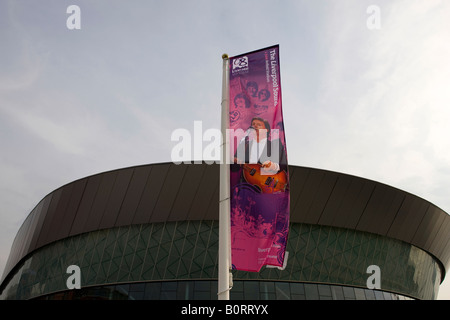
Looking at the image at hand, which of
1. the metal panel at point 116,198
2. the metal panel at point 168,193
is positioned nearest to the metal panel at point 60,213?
the metal panel at point 116,198

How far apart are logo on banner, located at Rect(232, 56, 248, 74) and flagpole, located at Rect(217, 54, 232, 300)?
39 centimetres

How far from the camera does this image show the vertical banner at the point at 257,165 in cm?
877

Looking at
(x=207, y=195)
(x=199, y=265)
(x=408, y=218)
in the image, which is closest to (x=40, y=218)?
(x=199, y=265)

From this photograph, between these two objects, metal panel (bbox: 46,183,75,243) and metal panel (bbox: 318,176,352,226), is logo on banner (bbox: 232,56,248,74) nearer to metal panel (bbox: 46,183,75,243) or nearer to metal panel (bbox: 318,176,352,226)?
metal panel (bbox: 318,176,352,226)

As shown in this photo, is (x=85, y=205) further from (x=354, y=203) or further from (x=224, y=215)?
(x=224, y=215)

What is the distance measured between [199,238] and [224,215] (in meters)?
16.0

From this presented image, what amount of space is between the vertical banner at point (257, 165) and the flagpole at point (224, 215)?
147 mm

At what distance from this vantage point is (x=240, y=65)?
393 inches

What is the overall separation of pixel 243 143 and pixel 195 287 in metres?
16.6

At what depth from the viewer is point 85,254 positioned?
25906mm

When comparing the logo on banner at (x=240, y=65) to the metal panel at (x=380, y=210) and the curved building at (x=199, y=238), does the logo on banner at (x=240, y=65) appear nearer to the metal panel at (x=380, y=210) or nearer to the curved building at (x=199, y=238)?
the curved building at (x=199, y=238)

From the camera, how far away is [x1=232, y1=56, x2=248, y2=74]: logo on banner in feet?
32.6

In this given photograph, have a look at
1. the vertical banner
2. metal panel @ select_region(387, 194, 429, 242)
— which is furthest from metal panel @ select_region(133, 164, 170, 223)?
metal panel @ select_region(387, 194, 429, 242)
